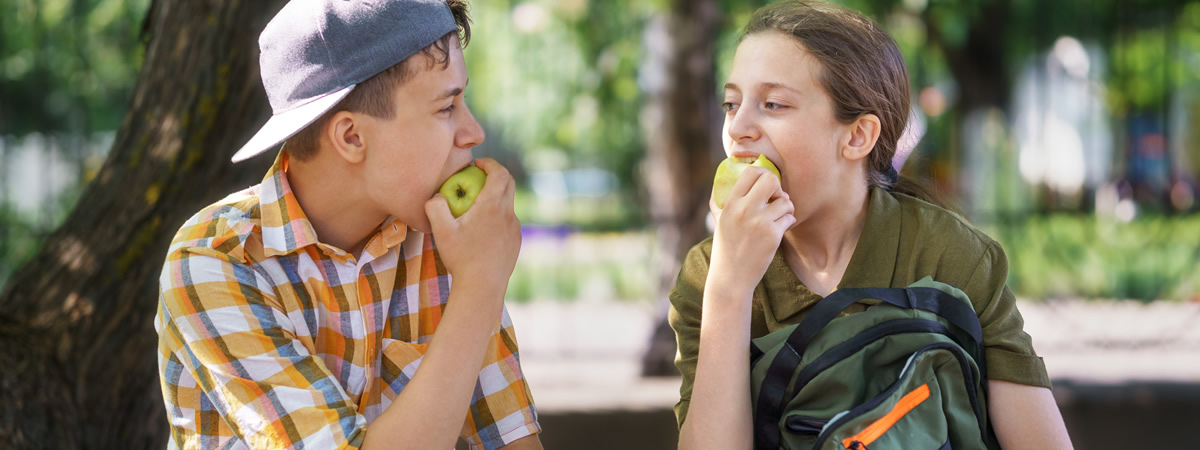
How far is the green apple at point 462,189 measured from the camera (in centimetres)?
186

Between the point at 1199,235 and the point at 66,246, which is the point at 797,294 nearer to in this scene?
the point at 66,246

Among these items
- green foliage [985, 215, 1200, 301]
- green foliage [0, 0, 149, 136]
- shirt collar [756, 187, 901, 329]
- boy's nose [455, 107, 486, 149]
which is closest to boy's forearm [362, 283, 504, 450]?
boy's nose [455, 107, 486, 149]

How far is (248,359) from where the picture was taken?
169cm

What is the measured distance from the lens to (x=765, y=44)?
80.4 inches

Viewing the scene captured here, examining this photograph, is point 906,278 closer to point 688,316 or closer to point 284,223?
point 688,316

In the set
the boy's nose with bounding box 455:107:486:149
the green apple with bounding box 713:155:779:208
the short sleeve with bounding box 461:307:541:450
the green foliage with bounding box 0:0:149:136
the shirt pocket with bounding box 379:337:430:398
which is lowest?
the short sleeve with bounding box 461:307:541:450

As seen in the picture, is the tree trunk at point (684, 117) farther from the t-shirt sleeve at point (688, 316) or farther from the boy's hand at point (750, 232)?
the boy's hand at point (750, 232)

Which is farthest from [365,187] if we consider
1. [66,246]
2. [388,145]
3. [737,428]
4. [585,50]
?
[585,50]

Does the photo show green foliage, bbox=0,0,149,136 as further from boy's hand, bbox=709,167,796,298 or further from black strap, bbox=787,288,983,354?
black strap, bbox=787,288,983,354

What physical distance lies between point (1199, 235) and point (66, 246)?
21.4 ft

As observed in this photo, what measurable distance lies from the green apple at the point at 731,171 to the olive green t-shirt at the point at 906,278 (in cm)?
18

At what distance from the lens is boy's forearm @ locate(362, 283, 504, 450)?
1.68 metres

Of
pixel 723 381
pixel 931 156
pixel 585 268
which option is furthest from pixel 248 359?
pixel 585 268

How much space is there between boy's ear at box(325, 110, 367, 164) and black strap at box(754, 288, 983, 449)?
0.85 meters
